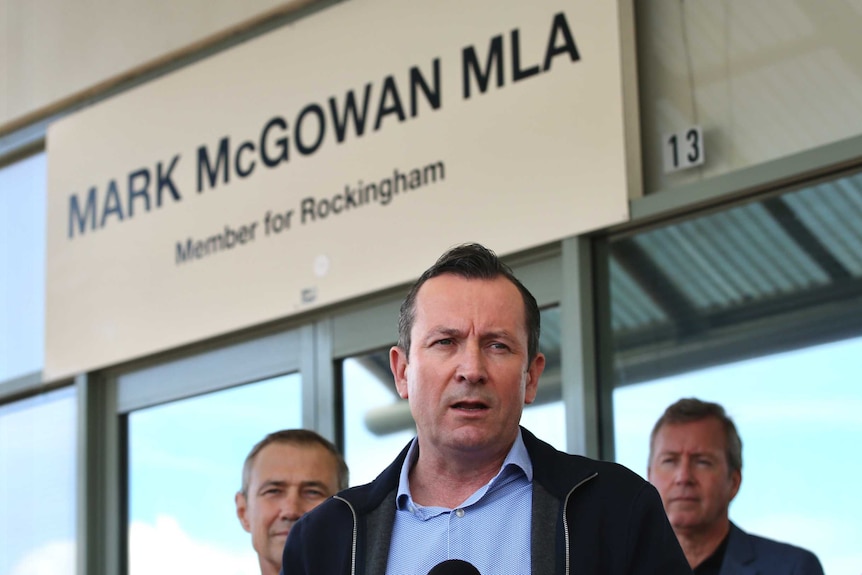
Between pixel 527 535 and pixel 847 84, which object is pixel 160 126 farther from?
pixel 527 535

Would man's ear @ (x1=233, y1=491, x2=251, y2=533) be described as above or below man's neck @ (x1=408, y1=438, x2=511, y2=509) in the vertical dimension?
above

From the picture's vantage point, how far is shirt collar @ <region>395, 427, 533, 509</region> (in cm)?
217

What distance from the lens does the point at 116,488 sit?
6137mm

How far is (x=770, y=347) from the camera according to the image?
13.4 ft

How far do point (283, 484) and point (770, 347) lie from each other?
4.83 ft

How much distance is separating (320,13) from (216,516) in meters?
2.09

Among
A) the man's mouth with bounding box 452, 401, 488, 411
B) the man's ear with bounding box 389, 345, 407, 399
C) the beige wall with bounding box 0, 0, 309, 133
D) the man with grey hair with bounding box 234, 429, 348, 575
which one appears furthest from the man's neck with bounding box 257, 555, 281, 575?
the beige wall with bounding box 0, 0, 309, 133

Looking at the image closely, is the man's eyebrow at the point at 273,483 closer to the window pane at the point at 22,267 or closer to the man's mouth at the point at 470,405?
the man's mouth at the point at 470,405

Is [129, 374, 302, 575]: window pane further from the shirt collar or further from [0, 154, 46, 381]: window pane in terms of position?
the shirt collar

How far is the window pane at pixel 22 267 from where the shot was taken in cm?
669

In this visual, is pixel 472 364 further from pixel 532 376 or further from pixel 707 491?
pixel 707 491

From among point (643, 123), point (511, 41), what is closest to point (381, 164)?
point (511, 41)

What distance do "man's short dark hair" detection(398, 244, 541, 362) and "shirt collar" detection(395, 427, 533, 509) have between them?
0.48 feet

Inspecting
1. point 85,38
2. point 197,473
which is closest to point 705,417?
point 197,473
